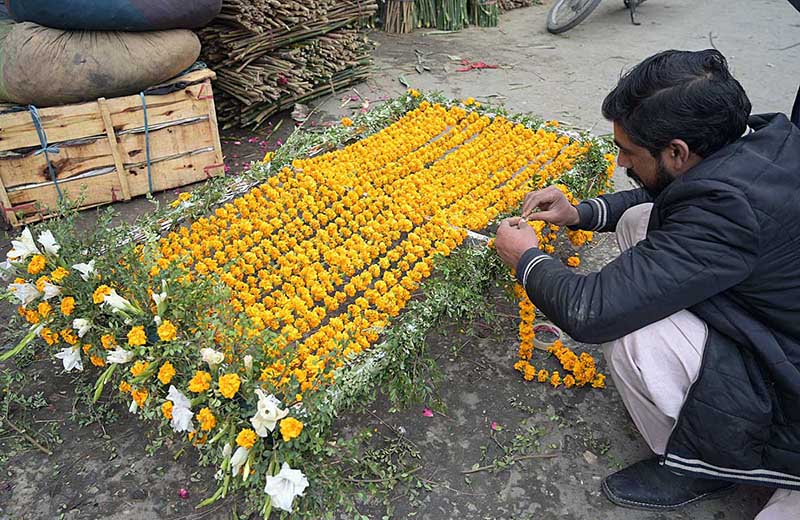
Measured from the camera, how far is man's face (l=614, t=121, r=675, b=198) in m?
1.93

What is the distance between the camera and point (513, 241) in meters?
2.22

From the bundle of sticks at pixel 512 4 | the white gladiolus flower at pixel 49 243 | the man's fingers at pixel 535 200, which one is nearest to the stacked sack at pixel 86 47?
the white gladiolus flower at pixel 49 243

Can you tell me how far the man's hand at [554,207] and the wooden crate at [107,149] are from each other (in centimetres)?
238

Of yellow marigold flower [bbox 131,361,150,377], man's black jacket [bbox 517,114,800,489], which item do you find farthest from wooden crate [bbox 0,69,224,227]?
man's black jacket [bbox 517,114,800,489]

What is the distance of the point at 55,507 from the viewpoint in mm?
2100

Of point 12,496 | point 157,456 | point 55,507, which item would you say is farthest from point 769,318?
point 12,496

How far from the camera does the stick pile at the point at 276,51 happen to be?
4.55 metres

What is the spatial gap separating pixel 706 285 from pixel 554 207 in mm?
961

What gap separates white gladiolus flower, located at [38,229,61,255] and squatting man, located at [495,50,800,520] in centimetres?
170

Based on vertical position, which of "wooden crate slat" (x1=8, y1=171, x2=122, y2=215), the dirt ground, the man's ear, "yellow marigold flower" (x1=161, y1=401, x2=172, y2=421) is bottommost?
the dirt ground

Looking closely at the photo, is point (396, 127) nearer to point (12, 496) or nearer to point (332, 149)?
point (332, 149)

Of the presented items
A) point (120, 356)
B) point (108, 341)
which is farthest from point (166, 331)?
point (108, 341)

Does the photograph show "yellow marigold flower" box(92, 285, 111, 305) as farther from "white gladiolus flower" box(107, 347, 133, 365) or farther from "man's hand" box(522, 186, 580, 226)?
"man's hand" box(522, 186, 580, 226)

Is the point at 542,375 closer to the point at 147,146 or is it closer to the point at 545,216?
the point at 545,216
